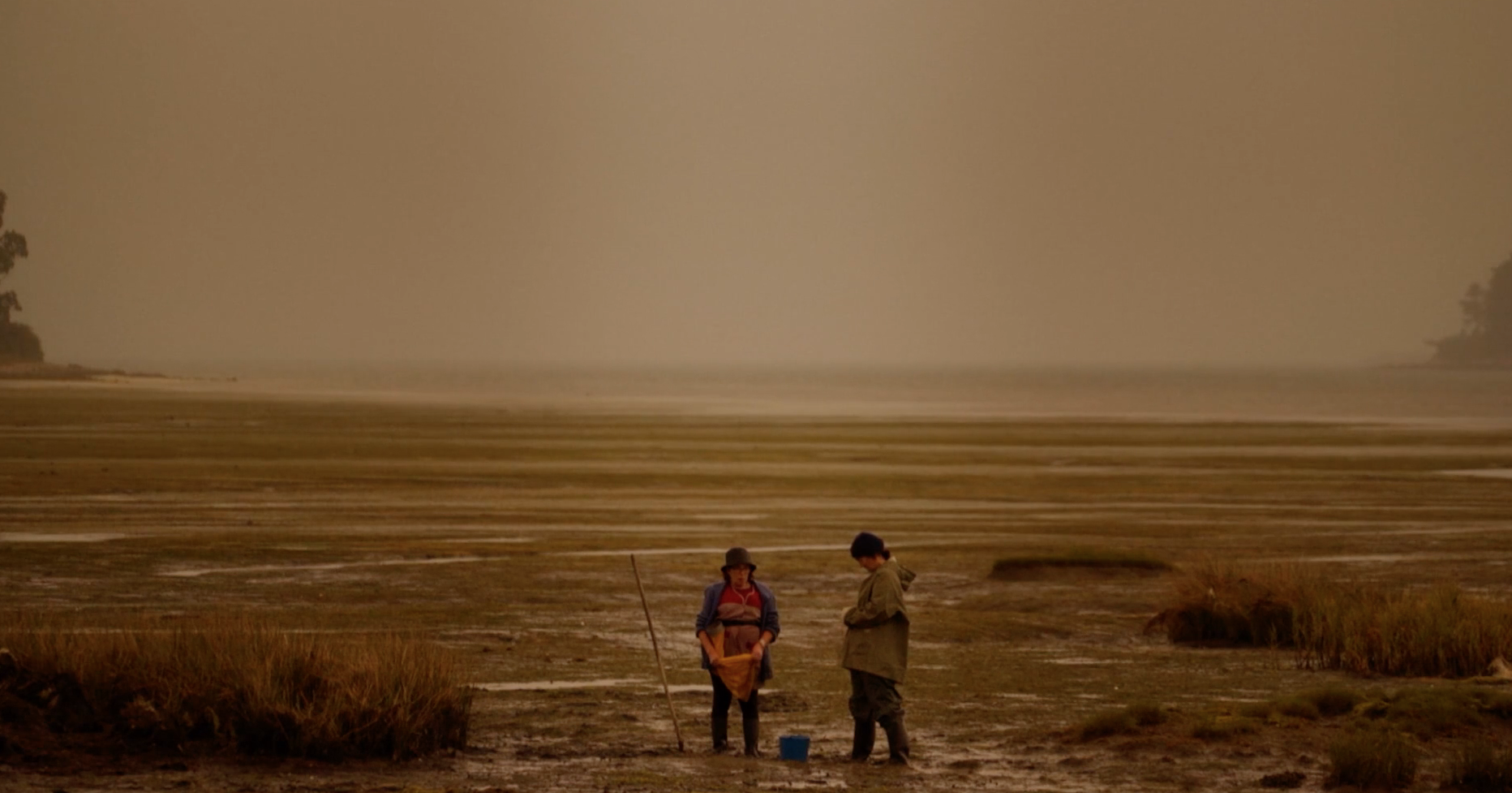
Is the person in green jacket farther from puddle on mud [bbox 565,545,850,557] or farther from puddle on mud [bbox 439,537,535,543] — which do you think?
puddle on mud [bbox 439,537,535,543]

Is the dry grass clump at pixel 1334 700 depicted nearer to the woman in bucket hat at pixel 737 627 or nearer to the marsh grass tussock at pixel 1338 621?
the marsh grass tussock at pixel 1338 621

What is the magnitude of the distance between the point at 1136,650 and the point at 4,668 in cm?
1423

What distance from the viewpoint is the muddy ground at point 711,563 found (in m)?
17.5

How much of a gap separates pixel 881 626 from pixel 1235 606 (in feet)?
37.0

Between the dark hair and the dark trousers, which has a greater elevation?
the dark hair

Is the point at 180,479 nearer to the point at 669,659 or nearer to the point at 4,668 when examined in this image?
the point at 669,659

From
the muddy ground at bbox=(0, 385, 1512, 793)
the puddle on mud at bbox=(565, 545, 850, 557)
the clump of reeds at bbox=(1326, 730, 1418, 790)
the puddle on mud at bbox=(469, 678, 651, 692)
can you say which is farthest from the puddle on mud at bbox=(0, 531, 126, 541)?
the clump of reeds at bbox=(1326, 730, 1418, 790)

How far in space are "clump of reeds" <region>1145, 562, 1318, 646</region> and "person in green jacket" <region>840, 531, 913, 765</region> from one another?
1033 centimetres

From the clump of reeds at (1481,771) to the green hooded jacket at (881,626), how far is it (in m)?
4.43

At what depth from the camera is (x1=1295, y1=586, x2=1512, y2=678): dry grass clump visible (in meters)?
22.5

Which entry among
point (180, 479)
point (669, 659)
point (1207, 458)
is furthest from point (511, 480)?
point (669, 659)

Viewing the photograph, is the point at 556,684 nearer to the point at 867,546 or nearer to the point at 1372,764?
the point at 867,546

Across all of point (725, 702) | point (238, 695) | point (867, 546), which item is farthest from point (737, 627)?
point (238, 695)

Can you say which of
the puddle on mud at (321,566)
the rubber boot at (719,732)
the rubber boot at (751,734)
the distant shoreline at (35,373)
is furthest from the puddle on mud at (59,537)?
the distant shoreline at (35,373)
